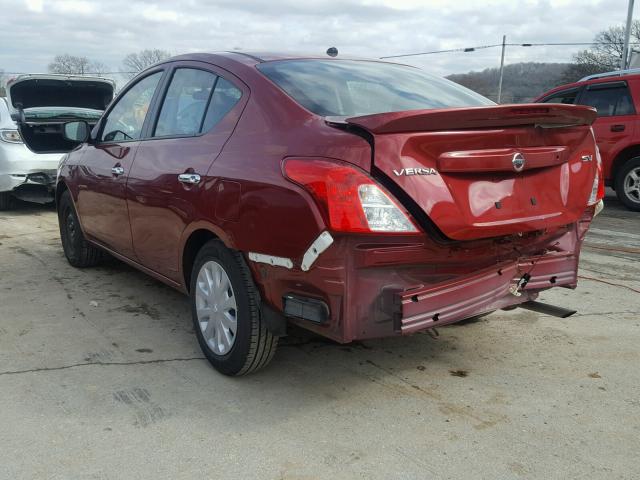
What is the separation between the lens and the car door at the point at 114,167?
4266 millimetres

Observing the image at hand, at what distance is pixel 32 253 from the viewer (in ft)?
20.5

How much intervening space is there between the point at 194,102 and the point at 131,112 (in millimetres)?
1004

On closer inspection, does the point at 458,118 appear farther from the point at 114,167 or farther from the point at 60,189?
the point at 60,189

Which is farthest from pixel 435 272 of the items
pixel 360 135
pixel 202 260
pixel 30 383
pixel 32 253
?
pixel 32 253

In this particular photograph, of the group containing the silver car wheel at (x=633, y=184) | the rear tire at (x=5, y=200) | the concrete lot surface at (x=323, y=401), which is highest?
the silver car wheel at (x=633, y=184)

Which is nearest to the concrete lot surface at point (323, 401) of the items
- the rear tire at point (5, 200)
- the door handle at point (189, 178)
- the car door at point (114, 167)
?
the car door at point (114, 167)

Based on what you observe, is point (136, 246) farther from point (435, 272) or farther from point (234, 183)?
point (435, 272)

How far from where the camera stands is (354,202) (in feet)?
8.25

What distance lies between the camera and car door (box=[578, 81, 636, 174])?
28.3 ft

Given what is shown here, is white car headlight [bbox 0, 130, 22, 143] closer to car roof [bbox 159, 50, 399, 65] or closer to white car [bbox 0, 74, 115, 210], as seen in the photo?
white car [bbox 0, 74, 115, 210]

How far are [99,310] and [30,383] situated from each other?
1.22 m

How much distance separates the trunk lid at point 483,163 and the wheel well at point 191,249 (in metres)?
1.17

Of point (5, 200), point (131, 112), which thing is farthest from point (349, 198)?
point (5, 200)

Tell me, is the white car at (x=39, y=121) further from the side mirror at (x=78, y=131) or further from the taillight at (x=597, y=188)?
the taillight at (x=597, y=188)
